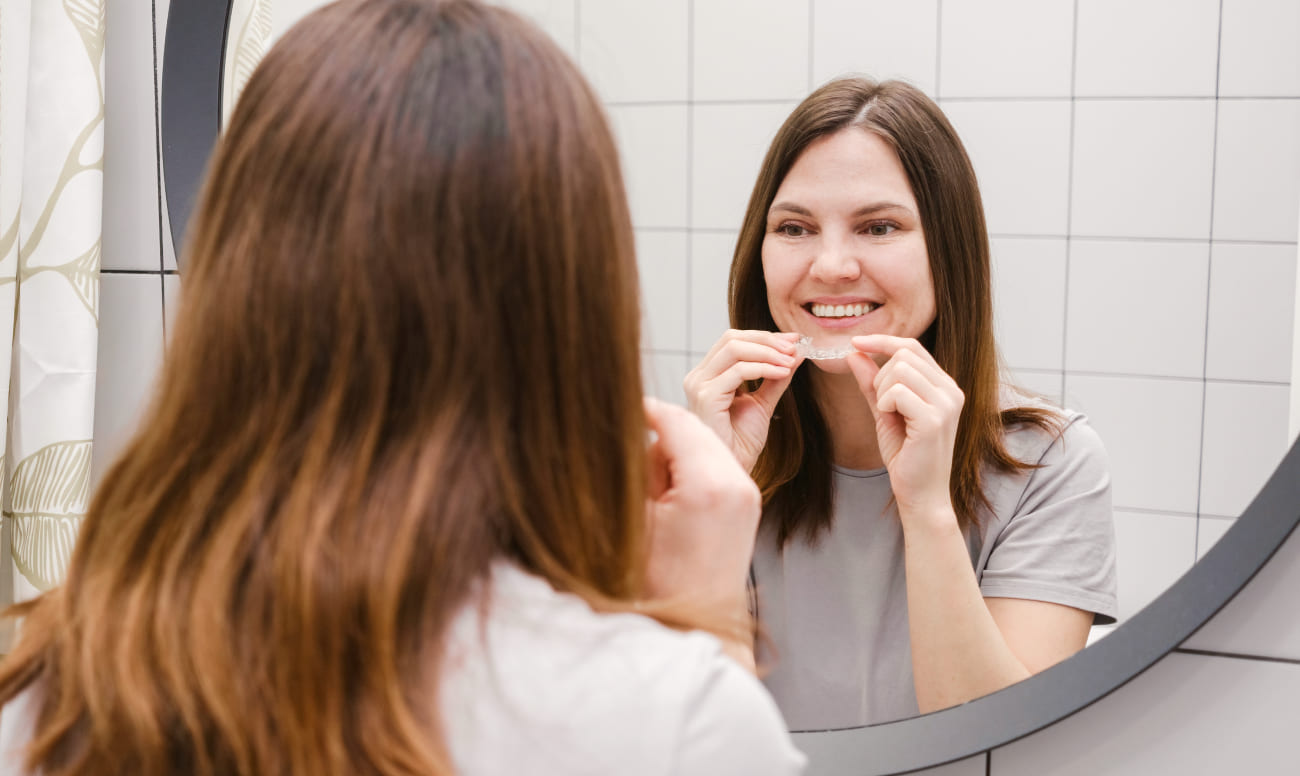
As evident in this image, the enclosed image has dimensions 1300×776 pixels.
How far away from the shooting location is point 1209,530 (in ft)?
2.31

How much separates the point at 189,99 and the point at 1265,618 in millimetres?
983

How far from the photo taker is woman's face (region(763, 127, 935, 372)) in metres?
0.79

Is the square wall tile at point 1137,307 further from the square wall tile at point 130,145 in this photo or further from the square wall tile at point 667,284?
the square wall tile at point 130,145

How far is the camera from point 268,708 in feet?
1.29

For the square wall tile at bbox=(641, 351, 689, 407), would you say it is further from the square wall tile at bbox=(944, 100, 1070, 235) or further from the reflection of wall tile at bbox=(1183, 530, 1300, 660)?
the reflection of wall tile at bbox=(1183, 530, 1300, 660)

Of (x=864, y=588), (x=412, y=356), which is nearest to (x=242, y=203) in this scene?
(x=412, y=356)

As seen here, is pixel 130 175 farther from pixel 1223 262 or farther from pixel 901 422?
pixel 1223 262

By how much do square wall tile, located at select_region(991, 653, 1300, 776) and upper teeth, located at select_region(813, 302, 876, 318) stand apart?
331mm

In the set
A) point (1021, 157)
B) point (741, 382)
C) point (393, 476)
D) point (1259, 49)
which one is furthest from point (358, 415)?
point (1259, 49)

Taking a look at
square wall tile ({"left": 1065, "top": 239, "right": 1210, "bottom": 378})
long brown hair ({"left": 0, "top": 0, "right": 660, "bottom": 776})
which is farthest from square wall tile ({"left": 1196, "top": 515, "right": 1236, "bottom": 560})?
long brown hair ({"left": 0, "top": 0, "right": 660, "bottom": 776})

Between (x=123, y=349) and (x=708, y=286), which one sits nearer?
(x=708, y=286)

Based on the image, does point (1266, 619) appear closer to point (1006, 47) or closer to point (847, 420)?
point (847, 420)

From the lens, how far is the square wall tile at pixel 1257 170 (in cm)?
69

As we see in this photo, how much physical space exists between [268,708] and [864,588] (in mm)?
529
